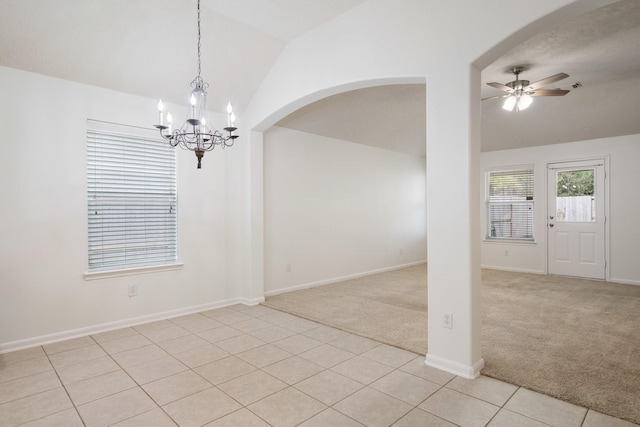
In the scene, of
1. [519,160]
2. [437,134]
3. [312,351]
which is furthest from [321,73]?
[519,160]

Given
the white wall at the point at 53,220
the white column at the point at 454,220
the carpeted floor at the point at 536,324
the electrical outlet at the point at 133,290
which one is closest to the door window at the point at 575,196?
the carpeted floor at the point at 536,324

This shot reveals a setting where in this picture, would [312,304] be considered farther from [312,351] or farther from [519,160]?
[519,160]

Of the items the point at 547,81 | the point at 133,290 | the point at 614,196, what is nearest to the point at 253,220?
the point at 133,290

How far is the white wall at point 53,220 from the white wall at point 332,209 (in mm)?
1776

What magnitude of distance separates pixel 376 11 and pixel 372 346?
3.03 meters

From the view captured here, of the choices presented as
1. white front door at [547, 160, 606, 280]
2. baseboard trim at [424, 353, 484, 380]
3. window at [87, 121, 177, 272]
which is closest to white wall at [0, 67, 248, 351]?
window at [87, 121, 177, 272]

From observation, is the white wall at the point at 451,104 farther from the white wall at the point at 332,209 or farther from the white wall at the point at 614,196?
the white wall at the point at 614,196

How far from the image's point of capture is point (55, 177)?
348 centimetres

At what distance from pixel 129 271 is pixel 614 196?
7.37 m

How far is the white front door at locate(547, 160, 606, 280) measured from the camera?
243 inches

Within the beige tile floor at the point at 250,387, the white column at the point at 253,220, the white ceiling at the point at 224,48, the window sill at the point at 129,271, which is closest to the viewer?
the beige tile floor at the point at 250,387

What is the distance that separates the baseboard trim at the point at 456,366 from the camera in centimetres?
265

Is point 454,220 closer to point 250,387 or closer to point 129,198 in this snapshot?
point 250,387

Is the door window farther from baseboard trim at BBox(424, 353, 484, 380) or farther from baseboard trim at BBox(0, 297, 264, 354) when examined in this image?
baseboard trim at BBox(0, 297, 264, 354)
